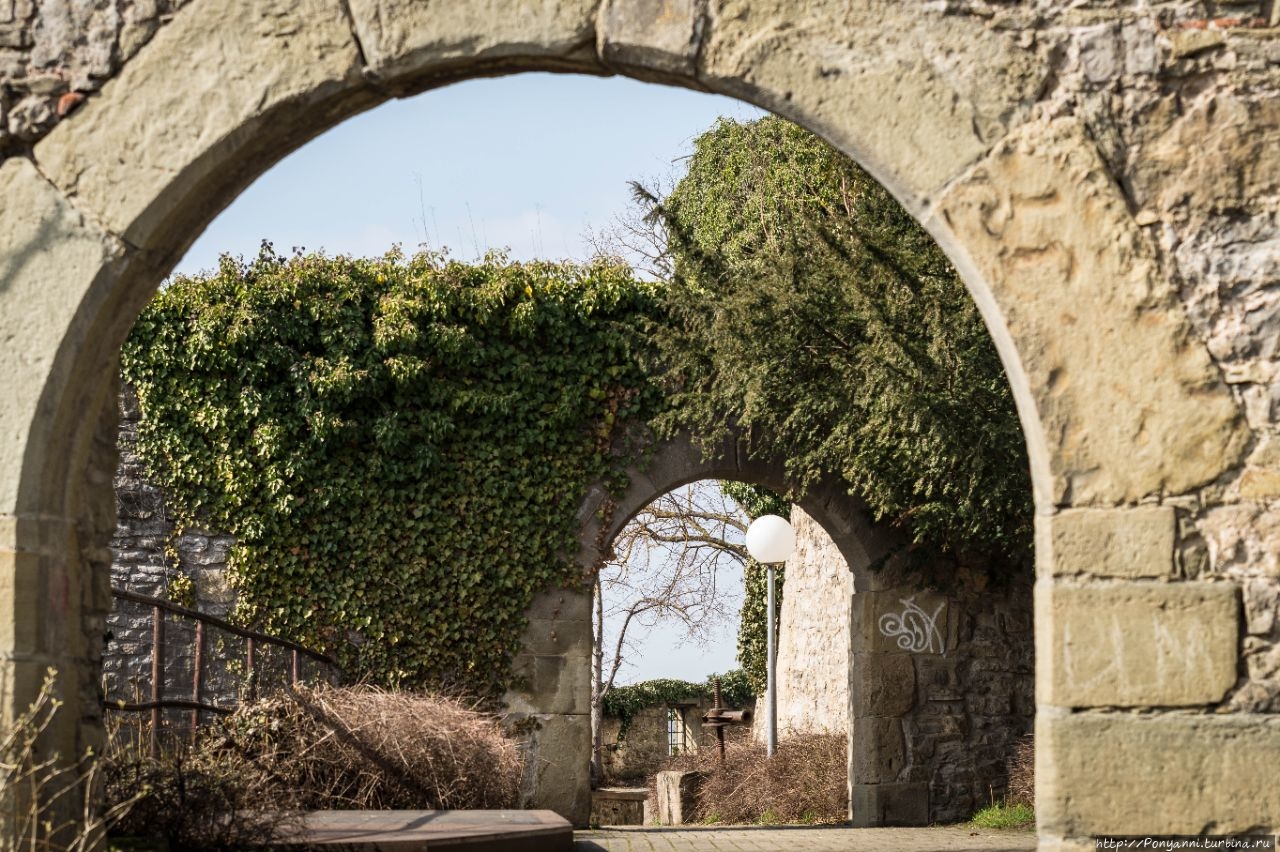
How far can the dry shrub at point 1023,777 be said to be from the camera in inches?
388

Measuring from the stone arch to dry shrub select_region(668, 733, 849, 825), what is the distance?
7603 mm

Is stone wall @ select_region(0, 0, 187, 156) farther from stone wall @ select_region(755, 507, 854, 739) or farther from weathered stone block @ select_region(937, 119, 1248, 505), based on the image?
stone wall @ select_region(755, 507, 854, 739)

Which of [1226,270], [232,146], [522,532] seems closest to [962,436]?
[522,532]

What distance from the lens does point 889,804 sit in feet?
33.6

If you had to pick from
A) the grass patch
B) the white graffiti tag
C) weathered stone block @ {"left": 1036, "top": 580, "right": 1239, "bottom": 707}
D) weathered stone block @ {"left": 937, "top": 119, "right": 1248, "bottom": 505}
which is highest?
weathered stone block @ {"left": 937, "top": 119, "right": 1248, "bottom": 505}

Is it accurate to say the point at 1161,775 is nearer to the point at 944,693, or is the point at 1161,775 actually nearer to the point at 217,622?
the point at 217,622

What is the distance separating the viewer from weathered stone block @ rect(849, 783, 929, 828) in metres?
10.2

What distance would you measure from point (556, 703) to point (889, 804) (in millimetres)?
2582

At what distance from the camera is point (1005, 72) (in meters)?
3.79

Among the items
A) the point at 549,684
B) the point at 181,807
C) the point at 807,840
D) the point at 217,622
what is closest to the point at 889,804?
the point at 807,840

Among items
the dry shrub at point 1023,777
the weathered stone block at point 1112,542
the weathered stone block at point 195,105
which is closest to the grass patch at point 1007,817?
the dry shrub at point 1023,777

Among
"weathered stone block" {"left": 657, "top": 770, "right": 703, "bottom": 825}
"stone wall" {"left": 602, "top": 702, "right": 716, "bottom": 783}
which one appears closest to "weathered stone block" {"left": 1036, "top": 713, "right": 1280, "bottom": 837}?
"weathered stone block" {"left": 657, "top": 770, "right": 703, "bottom": 825}

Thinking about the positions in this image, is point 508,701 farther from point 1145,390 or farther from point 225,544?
point 1145,390

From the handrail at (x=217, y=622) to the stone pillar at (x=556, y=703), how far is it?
1.26 meters
